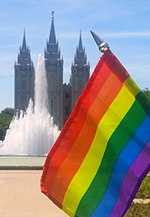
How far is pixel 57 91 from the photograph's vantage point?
4055 inches

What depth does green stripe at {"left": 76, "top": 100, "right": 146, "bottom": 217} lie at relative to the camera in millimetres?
3889

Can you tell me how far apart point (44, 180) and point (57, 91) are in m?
99.1

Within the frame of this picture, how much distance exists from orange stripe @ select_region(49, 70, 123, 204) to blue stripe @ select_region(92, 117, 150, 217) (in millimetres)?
224

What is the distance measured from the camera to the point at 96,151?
3.97 metres

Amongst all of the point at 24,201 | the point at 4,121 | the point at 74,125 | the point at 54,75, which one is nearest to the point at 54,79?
the point at 54,75

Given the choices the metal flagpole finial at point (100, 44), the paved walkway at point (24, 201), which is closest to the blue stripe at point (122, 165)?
the metal flagpole finial at point (100, 44)

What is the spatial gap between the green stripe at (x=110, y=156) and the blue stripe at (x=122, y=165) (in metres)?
0.03

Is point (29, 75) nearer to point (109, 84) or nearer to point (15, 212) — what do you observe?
point (15, 212)

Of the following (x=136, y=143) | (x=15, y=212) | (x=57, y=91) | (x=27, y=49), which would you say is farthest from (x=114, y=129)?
(x=27, y=49)

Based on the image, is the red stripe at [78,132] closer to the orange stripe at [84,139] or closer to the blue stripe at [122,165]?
the orange stripe at [84,139]

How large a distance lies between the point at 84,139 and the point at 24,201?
33.7 feet

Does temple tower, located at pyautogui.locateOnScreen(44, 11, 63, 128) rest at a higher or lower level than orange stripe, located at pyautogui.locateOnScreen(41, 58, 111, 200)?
lower

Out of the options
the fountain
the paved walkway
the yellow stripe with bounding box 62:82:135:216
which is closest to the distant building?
the fountain

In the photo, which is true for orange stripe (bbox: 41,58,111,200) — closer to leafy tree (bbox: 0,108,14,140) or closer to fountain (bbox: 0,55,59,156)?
fountain (bbox: 0,55,59,156)
